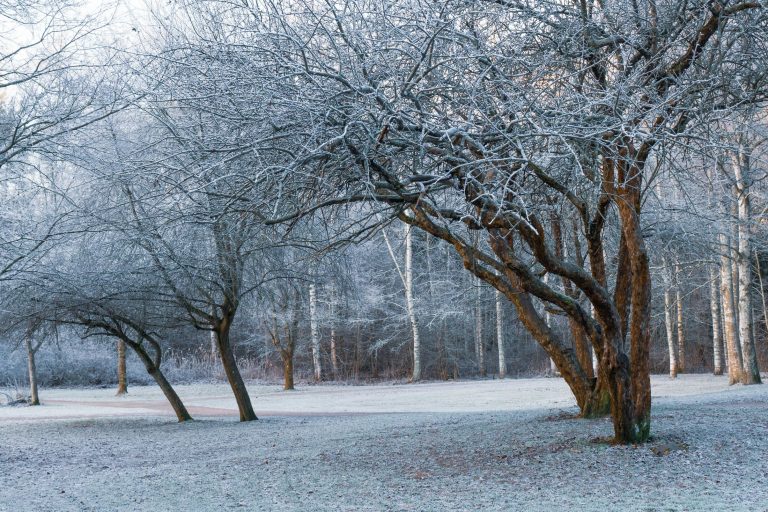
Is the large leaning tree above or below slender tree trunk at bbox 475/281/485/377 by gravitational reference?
above

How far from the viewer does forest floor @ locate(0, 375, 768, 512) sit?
761 centimetres

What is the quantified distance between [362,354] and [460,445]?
31.8 meters

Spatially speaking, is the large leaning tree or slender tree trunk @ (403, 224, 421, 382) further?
slender tree trunk @ (403, 224, 421, 382)

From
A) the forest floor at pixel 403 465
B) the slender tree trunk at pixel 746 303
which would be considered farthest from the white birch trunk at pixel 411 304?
the forest floor at pixel 403 465

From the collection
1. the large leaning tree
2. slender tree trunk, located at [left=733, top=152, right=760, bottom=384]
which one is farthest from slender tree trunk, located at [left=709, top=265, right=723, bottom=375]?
the large leaning tree

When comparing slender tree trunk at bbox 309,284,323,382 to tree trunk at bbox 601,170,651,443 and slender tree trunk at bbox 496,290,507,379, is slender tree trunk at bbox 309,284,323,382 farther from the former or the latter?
tree trunk at bbox 601,170,651,443

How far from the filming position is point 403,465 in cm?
982

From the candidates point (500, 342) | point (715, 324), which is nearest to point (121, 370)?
point (500, 342)

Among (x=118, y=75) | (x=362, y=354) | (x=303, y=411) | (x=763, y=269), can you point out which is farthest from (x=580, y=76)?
(x=362, y=354)

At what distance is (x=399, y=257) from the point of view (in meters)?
40.2

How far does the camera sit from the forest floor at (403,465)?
7.61 metres

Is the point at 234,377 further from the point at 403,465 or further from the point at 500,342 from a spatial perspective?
the point at 500,342

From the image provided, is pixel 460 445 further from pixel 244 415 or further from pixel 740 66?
pixel 244 415

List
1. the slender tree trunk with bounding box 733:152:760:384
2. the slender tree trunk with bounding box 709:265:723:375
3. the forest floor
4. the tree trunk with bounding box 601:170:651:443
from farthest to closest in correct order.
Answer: the slender tree trunk with bounding box 709:265:723:375 → the slender tree trunk with bounding box 733:152:760:384 → the tree trunk with bounding box 601:170:651:443 → the forest floor
